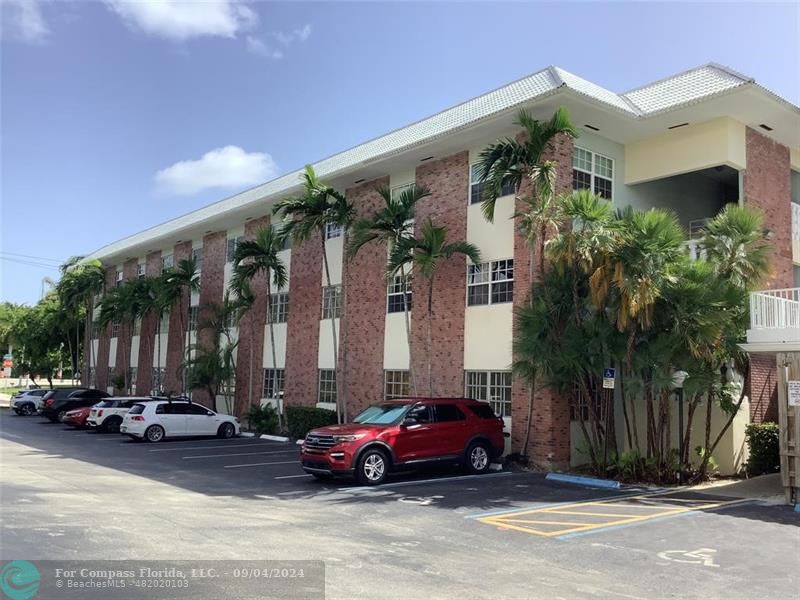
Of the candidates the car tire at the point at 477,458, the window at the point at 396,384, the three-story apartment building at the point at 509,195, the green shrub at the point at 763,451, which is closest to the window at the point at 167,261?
the three-story apartment building at the point at 509,195

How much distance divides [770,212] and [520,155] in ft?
26.6

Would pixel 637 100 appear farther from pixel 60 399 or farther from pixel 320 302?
pixel 60 399

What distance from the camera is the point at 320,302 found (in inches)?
1000

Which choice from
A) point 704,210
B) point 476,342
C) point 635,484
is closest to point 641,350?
point 635,484

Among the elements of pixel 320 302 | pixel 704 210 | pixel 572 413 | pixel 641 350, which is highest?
pixel 704 210

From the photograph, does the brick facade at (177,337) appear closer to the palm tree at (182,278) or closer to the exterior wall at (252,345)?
the palm tree at (182,278)

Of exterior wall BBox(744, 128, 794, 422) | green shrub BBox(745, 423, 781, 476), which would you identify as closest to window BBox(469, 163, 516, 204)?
exterior wall BBox(744, 128, 794, 422)

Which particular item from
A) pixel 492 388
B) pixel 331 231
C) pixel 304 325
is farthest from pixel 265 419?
pixel 492 388

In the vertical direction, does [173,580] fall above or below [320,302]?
below

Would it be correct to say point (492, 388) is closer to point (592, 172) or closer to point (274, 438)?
point (592, 172)

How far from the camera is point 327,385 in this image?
80.5ft

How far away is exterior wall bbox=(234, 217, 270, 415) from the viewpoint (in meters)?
28.2

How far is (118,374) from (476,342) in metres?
29.1

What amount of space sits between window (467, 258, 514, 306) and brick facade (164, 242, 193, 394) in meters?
18.8
